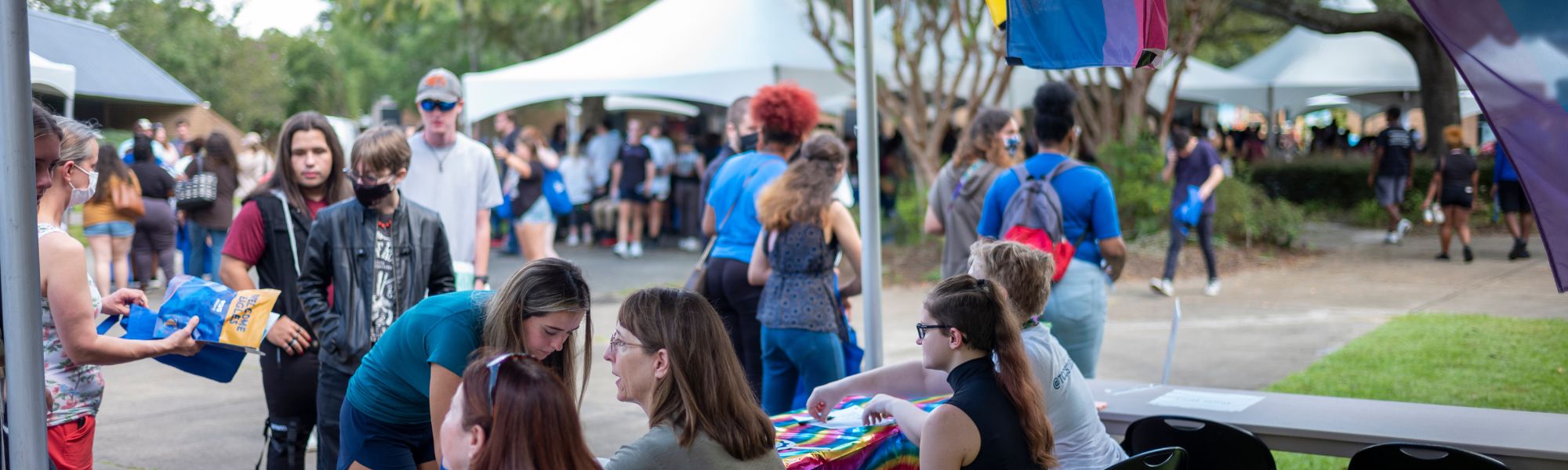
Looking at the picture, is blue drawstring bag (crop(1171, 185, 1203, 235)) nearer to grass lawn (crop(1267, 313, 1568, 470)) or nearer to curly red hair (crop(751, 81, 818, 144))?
grass lawn (crop(1267, 313, 1568, 470))

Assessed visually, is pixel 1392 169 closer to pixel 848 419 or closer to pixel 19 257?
pixel 848 419

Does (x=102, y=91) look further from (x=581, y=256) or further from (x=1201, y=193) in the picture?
(x=1201, y=193)

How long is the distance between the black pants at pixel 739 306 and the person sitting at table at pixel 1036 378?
1202 mm

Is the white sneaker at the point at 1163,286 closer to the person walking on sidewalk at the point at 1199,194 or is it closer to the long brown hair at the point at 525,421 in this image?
the person walking on sidewalk at the point at 1199,194

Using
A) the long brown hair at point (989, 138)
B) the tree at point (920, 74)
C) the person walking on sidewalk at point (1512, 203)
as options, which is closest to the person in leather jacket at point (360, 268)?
the long brown hair at point (989, 138)

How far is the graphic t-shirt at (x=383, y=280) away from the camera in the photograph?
12.4 ft

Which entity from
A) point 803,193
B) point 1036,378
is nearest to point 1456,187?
point 803,193

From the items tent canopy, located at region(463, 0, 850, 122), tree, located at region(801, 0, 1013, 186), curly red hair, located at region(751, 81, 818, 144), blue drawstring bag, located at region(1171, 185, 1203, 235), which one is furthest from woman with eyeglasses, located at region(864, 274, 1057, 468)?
tent canopy, located at region(463, 0, 850, 122)

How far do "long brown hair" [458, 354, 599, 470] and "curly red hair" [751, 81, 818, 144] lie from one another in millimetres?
3130

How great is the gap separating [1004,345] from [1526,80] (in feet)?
4.21

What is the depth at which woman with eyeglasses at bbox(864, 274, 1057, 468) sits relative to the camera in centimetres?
291

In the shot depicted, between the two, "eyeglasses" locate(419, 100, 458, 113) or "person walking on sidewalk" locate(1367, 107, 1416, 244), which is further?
"person walking on sidewalk" locate(1367, 107, 1416, 244)

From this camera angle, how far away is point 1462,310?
30.3 ft

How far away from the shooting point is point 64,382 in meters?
3.11
